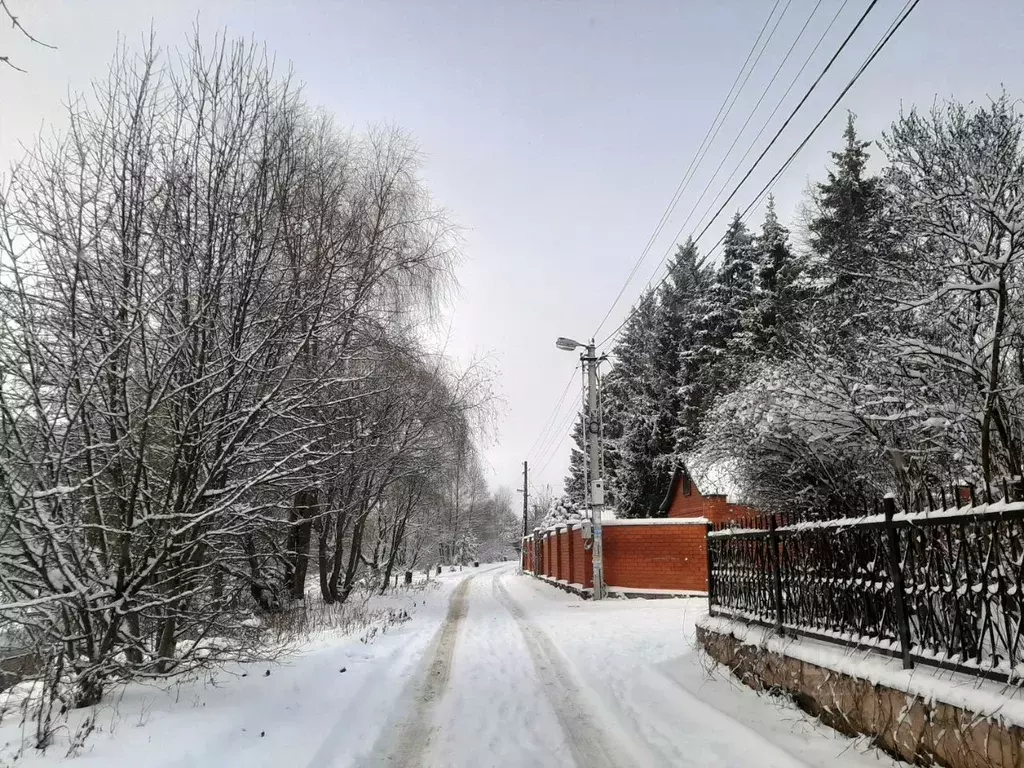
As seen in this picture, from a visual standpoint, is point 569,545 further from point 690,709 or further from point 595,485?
point 690,709

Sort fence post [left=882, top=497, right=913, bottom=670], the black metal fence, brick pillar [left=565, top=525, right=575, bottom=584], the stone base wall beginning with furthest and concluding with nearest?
brick pillar [left=565, top=525, right=575, bottom=584], fence post [left=882, top=497, right=913, bottom=670], the black metal fence, the stone base wall

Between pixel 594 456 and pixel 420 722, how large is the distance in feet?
45.5

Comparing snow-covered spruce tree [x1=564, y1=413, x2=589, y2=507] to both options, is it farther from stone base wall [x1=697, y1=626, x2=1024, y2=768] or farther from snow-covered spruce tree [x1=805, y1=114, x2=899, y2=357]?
stone base wall [x1=697, y1=626, x2=1024, y2=768]

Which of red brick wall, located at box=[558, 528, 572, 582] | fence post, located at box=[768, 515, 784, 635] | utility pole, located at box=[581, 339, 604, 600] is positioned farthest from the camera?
red brick wall, located at box=[558, 528, 572, 582]

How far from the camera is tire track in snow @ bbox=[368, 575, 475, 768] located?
4559 mm

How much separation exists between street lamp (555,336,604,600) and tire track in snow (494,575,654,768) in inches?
364

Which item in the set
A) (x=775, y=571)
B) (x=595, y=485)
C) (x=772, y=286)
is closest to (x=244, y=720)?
(x=775, y=571)

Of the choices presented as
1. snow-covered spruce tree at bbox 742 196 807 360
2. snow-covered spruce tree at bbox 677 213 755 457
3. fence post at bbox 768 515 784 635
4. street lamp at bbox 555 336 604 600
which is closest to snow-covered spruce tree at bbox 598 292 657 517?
snow-covered spruce tree at bbox 677 213 755 457

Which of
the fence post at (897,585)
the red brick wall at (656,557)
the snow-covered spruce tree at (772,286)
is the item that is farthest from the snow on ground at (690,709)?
the snow-covered spruce tree at (772,286)

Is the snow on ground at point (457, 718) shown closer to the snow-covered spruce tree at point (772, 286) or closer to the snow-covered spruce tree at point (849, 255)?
the snow-covered spruce tree at point (849, 255)

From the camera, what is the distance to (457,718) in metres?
5.59

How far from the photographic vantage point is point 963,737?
3.37m

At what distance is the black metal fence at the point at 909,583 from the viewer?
11.4 feet

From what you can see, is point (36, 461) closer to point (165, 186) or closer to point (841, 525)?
point (165, 186)
